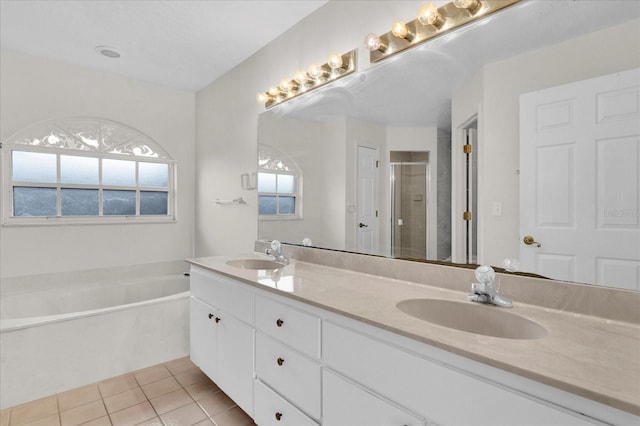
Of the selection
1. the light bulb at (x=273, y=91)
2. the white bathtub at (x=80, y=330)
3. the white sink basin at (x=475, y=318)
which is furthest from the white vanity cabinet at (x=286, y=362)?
the light bulb at (x=273, y=91)

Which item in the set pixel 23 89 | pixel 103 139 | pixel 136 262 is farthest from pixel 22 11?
pixel 136 262

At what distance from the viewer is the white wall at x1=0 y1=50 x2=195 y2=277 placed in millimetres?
2715

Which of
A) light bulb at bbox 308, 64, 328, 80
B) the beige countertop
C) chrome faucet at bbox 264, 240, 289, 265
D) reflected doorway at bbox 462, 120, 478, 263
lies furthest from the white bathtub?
reflected doorway at bbox 462, 120, 478, 263

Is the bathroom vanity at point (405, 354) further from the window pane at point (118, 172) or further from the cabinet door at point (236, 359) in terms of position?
the window pane at point (118, 172)

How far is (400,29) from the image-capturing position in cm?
157

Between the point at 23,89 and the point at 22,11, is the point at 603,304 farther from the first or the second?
the point at 23,89

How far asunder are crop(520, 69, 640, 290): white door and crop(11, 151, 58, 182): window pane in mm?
3606

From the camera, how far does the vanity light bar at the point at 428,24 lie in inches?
53.0

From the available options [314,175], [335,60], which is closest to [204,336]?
[314,175]

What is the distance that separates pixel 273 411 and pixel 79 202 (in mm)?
2800

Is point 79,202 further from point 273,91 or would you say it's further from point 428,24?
point 428,24

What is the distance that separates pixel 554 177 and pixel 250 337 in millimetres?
1441

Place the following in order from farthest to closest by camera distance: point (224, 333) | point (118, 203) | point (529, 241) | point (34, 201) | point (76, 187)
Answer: point (118, 203)
point (76, 187)
point (34, 201)
point (224, 333)
point (529, 241)

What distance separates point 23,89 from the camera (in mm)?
2744
